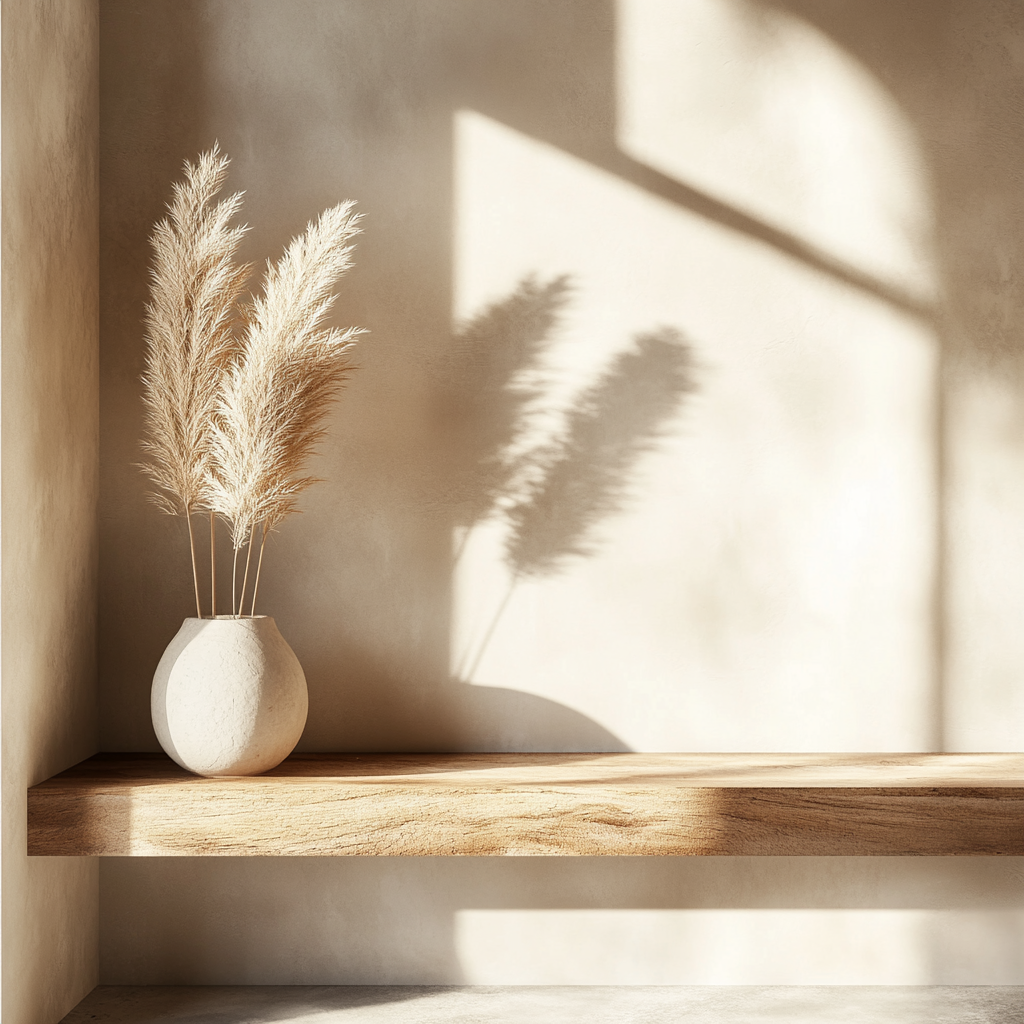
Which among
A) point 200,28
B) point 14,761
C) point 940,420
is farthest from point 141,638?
point 940,420

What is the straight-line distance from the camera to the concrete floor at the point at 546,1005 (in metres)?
2.20

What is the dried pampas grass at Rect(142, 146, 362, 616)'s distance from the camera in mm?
2047

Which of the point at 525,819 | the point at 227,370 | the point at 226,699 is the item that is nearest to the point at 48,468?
the point at 227,370

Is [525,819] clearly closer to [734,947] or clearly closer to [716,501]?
[734,947]

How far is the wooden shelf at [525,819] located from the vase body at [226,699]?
82mm

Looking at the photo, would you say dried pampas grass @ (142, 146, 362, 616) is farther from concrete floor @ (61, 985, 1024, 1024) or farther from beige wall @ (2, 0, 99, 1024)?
concrete floor @ (61, 985, 1024, 1024)

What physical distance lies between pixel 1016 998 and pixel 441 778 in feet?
4.69

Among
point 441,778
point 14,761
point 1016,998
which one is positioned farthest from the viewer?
point 1016,998

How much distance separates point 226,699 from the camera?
2.04m

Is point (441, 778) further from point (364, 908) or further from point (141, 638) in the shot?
point (141, 638)

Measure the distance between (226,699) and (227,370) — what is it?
0.68 meters

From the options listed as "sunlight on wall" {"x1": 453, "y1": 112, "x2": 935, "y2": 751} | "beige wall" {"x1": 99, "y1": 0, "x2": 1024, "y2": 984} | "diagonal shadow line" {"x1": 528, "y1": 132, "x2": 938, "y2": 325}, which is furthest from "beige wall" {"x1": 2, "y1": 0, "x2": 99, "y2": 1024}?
"diagonal shadow line" {"x1": 528, "y1": 132, "x2": 938, "y2": 325}

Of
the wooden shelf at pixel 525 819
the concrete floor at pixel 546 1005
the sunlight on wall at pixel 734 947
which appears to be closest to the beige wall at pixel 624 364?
the sunlight on wall at pixel 734 947

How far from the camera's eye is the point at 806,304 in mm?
2434
